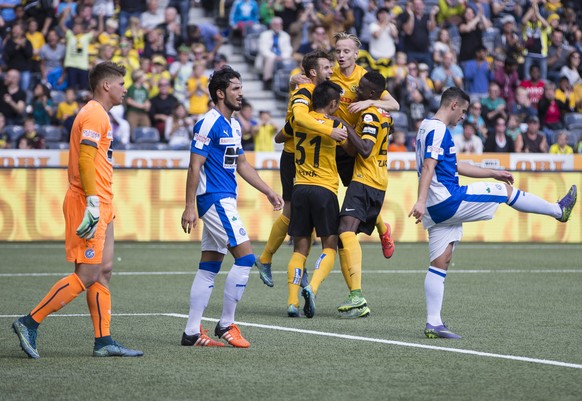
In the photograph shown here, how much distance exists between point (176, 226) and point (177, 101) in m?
3.57

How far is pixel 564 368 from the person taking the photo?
25.3 ft

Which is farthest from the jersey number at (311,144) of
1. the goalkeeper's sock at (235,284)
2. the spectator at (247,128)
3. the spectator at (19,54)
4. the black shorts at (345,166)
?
the spectator at (19,54)

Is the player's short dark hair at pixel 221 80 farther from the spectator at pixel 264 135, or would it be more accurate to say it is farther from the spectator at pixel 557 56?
the spectator at pixel 557 56

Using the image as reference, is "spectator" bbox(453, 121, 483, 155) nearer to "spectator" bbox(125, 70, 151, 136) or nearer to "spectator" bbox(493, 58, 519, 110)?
"spectator" bbox(493, 58, 519, 110)

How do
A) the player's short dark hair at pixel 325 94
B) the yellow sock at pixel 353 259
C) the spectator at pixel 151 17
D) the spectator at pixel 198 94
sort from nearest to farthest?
the player's short dark hair at pixel 325 94 < the yellow sock at pixel 353 259 < the spectator at pixel 198 94 < the spectator at pixel 151 17

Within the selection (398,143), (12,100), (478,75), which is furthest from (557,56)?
(12,100)

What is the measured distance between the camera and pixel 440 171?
9461 millimetres

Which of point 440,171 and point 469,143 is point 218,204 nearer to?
point 440,171

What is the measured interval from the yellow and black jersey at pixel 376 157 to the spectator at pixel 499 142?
40.7ft

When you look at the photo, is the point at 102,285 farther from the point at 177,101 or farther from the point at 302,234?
the point at 177,101

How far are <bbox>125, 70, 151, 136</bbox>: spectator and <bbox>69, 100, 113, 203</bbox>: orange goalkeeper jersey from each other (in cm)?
1516

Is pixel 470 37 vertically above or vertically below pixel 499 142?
above

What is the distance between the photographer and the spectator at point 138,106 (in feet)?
76.3

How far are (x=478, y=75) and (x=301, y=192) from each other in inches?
627
